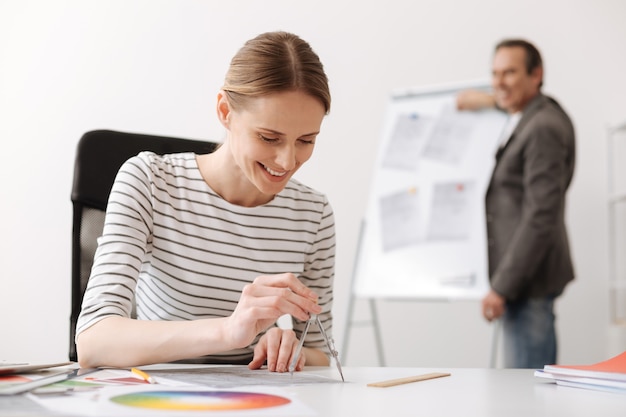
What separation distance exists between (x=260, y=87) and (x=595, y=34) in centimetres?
298

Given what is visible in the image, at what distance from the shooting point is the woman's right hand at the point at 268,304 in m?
0.89

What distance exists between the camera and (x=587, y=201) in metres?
3.54

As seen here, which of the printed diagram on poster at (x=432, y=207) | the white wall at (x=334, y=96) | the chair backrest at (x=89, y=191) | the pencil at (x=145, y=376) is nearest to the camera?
the pencil at (x=145, y=376)

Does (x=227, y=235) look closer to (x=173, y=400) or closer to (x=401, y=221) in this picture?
(x=173, y=400)

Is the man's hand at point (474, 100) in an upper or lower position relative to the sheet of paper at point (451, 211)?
upper

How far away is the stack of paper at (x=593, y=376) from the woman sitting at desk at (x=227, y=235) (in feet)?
1.04

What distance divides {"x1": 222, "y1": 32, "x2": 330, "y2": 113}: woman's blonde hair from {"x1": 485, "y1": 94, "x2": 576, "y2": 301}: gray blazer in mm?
1636

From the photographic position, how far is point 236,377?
0.90 metres

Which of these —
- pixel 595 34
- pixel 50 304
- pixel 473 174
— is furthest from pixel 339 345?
pixel 595 34

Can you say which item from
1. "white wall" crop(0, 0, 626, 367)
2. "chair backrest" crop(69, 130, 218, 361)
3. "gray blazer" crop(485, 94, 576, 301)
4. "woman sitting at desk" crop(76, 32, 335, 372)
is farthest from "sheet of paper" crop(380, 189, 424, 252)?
"chair backrest" crop(69, 130, 218, 361)

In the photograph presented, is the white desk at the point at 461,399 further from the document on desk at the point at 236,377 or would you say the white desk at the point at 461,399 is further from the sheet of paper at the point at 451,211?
the sheet of paper at the point at 451,211

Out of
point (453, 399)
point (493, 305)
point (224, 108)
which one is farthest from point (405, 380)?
point (493, 305)

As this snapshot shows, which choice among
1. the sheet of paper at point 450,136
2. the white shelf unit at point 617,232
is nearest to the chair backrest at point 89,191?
the sheet of paper at point 450,136

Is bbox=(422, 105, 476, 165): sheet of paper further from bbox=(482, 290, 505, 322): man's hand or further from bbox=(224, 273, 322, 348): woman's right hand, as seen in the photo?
bbox=(224, 273, 322, 348): woman's right hand
